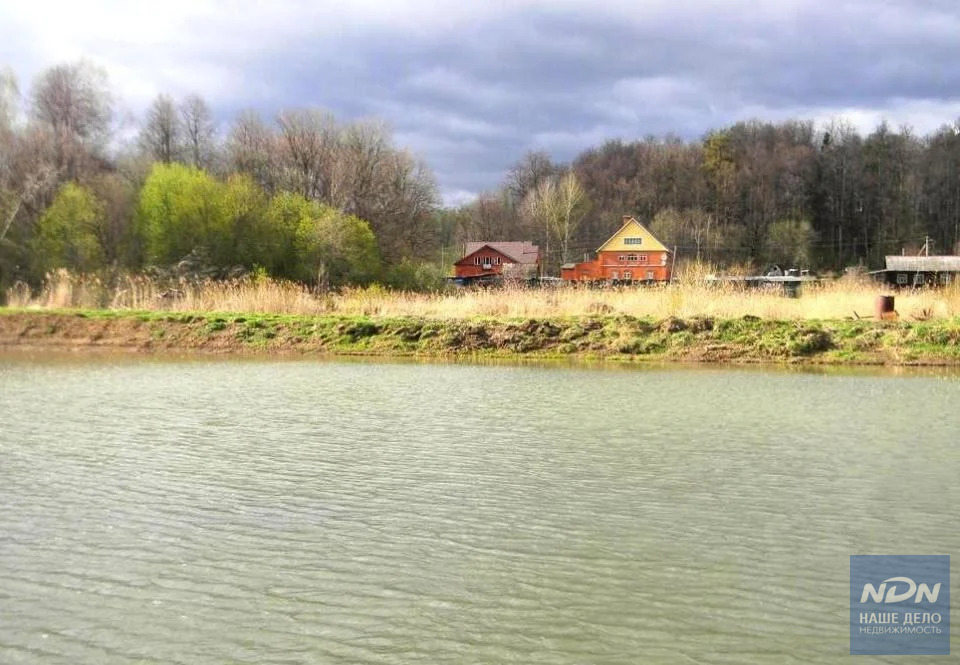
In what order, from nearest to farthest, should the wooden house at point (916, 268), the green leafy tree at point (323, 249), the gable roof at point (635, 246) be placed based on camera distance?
the green leafy tree at point (323, 249)
the wooden house at point (916, 268)
the gable roof at point (635, 246)

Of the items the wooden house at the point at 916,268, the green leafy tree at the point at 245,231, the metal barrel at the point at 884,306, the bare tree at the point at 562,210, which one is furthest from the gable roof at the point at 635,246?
the metal barrel at the point at 884,306

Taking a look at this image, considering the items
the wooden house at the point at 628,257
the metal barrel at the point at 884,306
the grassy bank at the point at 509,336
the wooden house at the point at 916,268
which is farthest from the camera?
the wooden house at the point at 628,257

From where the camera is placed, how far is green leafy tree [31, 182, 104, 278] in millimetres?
35094

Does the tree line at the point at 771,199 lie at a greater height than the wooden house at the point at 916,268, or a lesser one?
greater

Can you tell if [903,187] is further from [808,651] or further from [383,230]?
[808,651]

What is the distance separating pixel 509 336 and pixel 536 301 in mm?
3374

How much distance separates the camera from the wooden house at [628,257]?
7406cm

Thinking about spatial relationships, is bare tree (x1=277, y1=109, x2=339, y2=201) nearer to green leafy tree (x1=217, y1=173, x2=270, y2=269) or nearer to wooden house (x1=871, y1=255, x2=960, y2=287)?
green leafy tree (x1=217, y1=173, x2=270, y2=269)

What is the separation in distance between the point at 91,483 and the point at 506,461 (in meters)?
3.98

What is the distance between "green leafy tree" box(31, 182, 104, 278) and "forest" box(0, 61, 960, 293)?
0.07m

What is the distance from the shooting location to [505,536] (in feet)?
18.9

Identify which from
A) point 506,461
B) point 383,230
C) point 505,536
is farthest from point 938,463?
point 383,230

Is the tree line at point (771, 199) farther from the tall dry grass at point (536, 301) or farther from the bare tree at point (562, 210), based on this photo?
the tall dry grass at point (536, 301)

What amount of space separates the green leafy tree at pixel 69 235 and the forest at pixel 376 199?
7 cm
